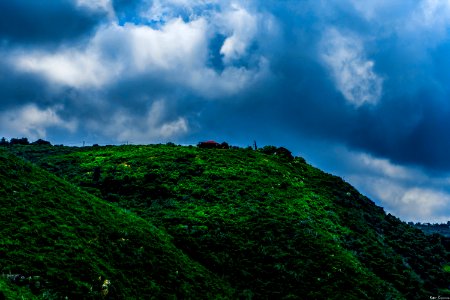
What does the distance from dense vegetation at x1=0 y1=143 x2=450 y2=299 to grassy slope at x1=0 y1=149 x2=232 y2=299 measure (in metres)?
0.09

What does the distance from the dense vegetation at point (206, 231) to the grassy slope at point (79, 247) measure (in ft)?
0.29

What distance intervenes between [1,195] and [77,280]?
953cm

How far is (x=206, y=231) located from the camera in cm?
3734

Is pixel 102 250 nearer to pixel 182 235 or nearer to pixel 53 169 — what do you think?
pixel 182 235

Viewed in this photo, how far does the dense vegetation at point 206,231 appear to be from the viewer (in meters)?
21.9

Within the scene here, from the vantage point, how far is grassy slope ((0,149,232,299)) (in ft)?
59.5

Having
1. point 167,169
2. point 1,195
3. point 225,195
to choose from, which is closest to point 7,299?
point 1,195

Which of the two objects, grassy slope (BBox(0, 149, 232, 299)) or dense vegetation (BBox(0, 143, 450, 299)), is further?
dense vegetation (BBox(0, 143, 450, 299))

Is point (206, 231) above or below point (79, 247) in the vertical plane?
above

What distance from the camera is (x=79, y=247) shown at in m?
21.7

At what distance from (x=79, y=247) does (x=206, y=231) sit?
17.0 m

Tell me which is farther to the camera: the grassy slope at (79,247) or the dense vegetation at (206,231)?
the dense vegetation at (206,231)

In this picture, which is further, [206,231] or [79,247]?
[206,231]

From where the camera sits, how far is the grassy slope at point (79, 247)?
59.5 ft
